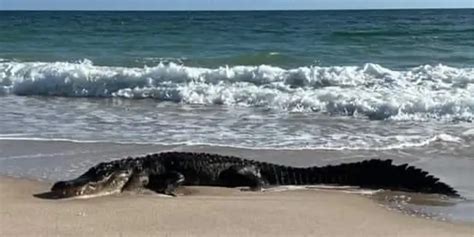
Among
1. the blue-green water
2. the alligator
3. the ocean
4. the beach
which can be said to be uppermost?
the blue-green water

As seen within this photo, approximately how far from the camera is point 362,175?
655cm

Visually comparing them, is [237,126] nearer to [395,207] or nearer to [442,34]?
[395,207]

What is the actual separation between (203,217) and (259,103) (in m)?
7.78

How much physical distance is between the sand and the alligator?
1.53 ft

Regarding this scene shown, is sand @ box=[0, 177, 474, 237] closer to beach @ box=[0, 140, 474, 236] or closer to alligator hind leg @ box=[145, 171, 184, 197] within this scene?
beach @ box=[0, 140, 474, 236]

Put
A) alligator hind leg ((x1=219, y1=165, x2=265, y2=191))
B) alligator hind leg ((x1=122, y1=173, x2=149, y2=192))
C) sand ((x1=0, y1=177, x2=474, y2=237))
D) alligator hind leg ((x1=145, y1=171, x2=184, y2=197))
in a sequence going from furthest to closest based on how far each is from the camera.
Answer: alligator hind leg ((x1=219, y1=165, x2=265, y2=191))
alligator hind leg ((x1=145, y1=171, x2=184, y2=197))
alligator hind leg ((x1=122, y1=173, x2=149, y2=192))
sand ((x1=0, y1=177, x2=474, y2=237))

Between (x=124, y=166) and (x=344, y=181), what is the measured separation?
1730 millimetres

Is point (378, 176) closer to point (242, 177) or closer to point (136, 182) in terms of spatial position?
point (242, 177)

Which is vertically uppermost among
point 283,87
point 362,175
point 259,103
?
point 283,87

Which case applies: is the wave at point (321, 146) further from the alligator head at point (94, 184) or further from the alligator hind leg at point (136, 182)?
the alligator head at point (94, 184)

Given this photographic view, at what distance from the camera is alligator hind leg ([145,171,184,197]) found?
6.21 m

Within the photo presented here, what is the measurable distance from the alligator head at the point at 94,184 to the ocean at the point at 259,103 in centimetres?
90

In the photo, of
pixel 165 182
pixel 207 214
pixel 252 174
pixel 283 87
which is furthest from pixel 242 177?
pixel 283 87

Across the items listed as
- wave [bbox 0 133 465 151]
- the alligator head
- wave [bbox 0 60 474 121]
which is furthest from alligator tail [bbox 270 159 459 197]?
wave [bbox 0 60 474 121]
